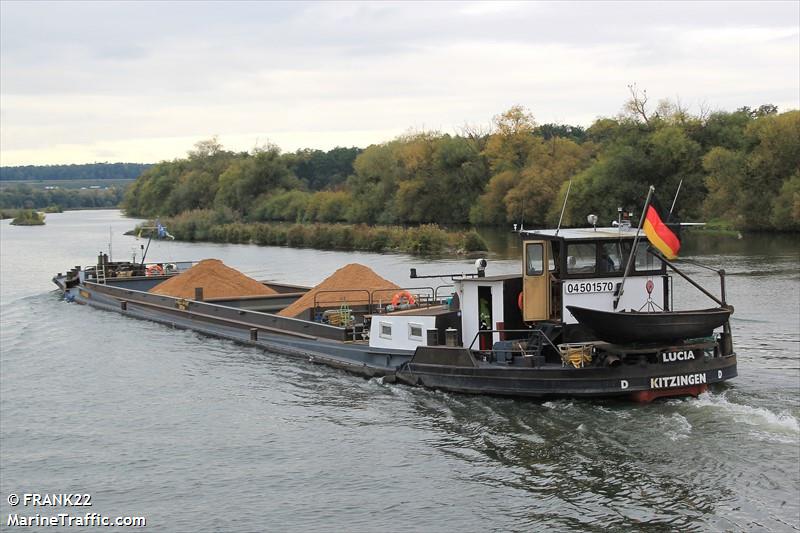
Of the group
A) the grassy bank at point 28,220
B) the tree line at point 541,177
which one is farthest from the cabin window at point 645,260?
the grassy bank at point 28,220

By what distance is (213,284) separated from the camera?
3219 centimetres

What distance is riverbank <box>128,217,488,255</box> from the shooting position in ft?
186

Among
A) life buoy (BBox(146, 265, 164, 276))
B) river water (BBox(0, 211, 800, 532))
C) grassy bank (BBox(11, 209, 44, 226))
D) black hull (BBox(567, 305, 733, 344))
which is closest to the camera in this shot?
river water (BBox(0, 211, 800, 532))

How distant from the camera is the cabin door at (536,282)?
1841cm

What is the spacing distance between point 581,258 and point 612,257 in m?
0.67

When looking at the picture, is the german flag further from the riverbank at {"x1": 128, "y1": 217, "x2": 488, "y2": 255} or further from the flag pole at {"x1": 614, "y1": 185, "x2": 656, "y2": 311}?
the riverbank at {"x1": 128, "y1": 217, "x2": 488, "y2": 255}

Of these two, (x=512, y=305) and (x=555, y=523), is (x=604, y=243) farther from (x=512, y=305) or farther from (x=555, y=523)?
(x=555, y=523)

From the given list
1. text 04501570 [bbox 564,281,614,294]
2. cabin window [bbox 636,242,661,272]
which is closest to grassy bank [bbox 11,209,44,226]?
text 04501570 [bbox 564,281,614,294]

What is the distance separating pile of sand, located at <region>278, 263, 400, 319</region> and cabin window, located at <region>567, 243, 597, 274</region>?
8335mm

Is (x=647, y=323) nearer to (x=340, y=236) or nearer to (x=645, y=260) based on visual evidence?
(x=645, y=260)

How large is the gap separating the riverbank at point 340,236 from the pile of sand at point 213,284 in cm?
2327

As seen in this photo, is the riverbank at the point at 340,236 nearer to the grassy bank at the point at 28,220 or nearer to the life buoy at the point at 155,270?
the life buoy at the point at 155,270

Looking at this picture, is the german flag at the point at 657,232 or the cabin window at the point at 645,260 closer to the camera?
the german flag at the point at 657,232

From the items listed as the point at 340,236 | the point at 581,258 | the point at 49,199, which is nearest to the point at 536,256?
the point at 581,258
